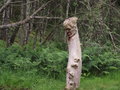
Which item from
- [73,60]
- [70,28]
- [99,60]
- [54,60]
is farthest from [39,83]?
[99,60]

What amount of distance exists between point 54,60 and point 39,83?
134cm

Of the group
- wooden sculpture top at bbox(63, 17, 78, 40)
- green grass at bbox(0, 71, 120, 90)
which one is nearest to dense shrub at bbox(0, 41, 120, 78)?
green grass at bbox(0, 71, 120, 90)

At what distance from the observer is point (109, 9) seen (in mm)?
11438

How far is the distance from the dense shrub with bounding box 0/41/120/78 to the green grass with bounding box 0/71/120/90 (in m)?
0.36

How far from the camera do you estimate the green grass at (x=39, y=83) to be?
26.6ft

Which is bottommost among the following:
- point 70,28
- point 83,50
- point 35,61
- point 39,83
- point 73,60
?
point 39,83

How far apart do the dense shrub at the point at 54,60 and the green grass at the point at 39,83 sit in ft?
1.17

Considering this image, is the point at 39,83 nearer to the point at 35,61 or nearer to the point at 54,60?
the point at 54,60

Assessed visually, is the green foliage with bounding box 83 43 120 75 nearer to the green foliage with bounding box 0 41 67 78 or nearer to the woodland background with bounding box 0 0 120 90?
the woodland background with bounding box 0 0 120 90

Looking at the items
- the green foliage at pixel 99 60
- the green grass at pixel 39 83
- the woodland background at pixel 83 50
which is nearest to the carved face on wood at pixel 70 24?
the green grass at pixel 39 83

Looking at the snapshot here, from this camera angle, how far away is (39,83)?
8336mm

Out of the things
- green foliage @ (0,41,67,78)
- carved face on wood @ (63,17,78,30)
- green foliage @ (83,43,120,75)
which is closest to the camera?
carved face on wood @ (63,17,78,30)

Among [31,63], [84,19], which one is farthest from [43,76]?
[84,19]

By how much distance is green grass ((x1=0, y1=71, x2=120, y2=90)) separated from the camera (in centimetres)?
811
